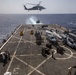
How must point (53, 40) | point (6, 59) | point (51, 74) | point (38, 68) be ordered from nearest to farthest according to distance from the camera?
point (51, 74), point (38, 68), point (6, 59), point (53, 40)

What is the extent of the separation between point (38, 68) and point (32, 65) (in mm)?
1823

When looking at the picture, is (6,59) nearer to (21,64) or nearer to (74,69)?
(21,64)

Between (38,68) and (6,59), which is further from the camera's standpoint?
(6,59)

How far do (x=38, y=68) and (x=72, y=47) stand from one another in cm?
1619

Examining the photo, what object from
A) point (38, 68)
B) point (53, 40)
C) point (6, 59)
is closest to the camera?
point (38, 68)

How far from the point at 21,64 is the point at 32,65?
2.24m

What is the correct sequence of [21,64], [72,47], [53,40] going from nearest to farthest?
1. [21,64]
2. [72,47]
3. [53,40]

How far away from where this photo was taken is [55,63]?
2884 centimetres

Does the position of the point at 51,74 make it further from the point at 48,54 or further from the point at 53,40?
the point at 53,40

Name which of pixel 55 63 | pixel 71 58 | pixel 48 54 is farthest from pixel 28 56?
pixel 71 58

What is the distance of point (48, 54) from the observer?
33906 millimetres

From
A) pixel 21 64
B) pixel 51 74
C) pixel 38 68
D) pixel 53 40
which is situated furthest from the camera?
pixel 53 40

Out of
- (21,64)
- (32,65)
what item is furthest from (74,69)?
(21,64)

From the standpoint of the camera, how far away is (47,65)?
27875mm
